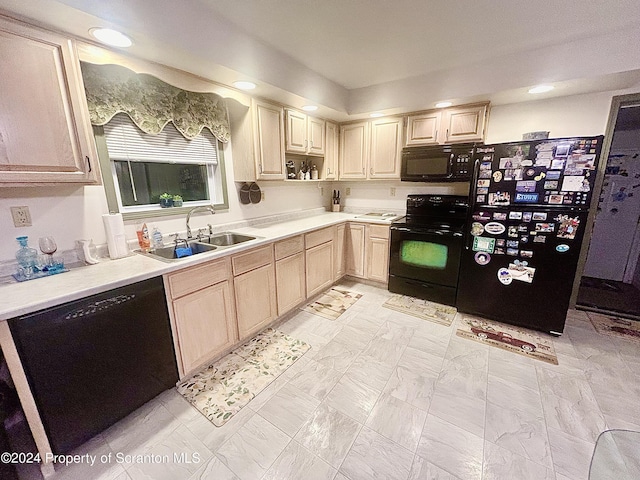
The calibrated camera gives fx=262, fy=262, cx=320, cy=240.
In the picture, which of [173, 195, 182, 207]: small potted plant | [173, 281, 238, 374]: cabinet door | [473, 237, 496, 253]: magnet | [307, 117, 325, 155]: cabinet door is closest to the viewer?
[173, 281, 238, 374]: cabinet door

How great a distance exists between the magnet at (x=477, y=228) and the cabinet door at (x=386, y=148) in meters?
1.12

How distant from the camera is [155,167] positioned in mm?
2182

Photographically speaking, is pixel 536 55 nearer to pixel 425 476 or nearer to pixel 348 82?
pixel 348 82

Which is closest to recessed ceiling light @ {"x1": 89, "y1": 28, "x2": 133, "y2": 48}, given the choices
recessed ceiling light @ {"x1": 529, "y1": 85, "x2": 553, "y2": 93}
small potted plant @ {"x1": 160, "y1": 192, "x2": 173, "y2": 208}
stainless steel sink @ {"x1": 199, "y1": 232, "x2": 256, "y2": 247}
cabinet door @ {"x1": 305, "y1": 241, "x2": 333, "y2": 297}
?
small potted plant @ {"x1": 160, "y1": 192, "x2": 173, "y2": 208}

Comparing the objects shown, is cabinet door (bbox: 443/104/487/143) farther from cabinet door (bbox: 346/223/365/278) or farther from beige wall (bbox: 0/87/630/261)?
cabinet door (bbox: 346/223/365/278)

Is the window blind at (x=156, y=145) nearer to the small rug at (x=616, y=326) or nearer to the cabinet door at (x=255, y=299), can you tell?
the cabinet door at (x=255, y=299)

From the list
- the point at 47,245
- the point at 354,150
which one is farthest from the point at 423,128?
the point at 47,245

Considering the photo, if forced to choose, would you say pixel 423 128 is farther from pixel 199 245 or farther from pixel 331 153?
pixel 199 245

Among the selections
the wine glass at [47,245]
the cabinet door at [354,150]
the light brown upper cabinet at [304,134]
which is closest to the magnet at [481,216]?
the cabinet door at [354,150]

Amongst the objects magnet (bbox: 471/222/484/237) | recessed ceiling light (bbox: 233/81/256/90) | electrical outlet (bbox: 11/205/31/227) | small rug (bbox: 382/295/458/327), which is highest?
recessed ceiling light (bbox: 233/81/256/90)

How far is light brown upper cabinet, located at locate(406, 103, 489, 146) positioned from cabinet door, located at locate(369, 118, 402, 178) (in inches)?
5.8

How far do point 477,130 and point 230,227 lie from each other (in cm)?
278

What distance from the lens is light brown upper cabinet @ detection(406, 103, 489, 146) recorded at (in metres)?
2.75

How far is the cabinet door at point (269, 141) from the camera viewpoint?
254 cm
